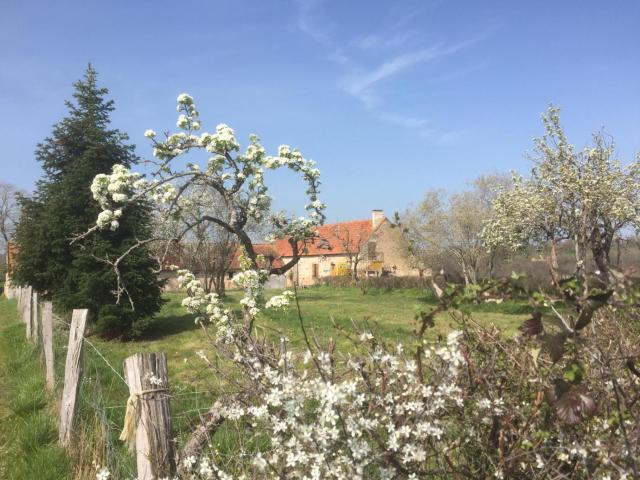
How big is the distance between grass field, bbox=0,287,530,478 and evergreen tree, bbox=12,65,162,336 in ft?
3.55

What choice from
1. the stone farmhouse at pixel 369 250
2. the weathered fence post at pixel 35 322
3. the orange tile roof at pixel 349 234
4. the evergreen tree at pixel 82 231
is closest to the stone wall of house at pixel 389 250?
the stone farmhouse at pixel 369 250

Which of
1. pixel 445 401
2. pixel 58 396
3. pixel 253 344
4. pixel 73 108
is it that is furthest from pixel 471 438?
pixel 73 108

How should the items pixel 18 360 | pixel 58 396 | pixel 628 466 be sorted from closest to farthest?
pixel 628 466
pixel 58 396
pixel 18 360

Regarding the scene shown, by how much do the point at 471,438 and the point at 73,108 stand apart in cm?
1619

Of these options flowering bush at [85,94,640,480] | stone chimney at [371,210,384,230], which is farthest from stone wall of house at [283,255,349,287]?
flowering bush at [85,94,640,480]

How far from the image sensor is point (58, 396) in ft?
19.7

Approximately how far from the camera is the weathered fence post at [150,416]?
301 centimetres

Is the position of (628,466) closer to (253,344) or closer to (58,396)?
(253,344)

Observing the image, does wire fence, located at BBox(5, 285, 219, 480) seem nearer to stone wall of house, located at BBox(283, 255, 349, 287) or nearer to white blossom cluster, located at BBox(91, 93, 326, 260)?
white blossom cluster, located at BBox(91, 93, 326, 260)

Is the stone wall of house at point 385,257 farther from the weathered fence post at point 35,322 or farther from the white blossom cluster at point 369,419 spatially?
the white blossom cluster at point 369,419

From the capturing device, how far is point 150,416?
308cm

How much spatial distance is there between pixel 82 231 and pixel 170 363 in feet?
18.9

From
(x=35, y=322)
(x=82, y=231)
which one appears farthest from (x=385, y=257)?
(x=35, y=322)

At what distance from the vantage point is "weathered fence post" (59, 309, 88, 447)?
4734mm
